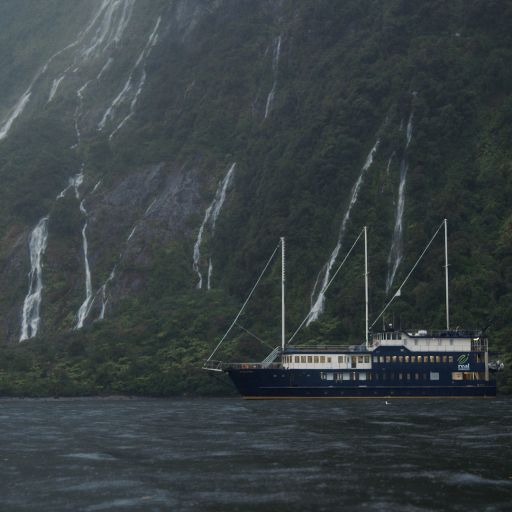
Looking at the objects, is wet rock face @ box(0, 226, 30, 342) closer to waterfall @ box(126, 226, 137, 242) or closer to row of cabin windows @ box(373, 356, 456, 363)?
waterfall @ box(126, 226, 137, 242)

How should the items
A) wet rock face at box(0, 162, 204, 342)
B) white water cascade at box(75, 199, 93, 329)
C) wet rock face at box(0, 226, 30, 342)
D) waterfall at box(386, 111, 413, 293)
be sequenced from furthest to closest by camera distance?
wet rock face at box(0, 162, 204, 342) < wet rock face at box(0, 226, 30, 342) < white water cascade at box(75, 199, 93, 329) < waterfall at box(386, 111, 413, 293)

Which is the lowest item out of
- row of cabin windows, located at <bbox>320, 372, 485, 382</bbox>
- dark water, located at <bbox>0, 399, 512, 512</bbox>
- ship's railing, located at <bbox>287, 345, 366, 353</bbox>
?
dark water, located at <bbox>0, 399, 512, 512</bbox>

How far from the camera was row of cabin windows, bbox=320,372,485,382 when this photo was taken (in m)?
103

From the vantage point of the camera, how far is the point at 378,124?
546 ft

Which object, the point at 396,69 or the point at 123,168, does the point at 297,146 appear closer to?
the point at 396,69

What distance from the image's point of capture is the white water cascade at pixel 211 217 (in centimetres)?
16100

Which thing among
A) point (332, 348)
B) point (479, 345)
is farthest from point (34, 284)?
point (479, 345)

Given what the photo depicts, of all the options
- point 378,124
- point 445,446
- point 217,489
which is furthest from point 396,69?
point 217,489

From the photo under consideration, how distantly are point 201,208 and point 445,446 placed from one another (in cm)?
12047

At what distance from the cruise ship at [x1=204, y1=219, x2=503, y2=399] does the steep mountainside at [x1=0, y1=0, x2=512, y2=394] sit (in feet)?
34.0

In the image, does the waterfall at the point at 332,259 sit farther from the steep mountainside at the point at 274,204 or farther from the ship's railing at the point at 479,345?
the ship's railing at the point at 479,345

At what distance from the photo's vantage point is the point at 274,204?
160250 millimetres

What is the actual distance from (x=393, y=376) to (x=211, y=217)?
7179 cm

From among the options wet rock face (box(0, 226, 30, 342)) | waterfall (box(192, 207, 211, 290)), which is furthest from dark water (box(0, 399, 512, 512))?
wet rock face (box(0, 226, 30, 342))
